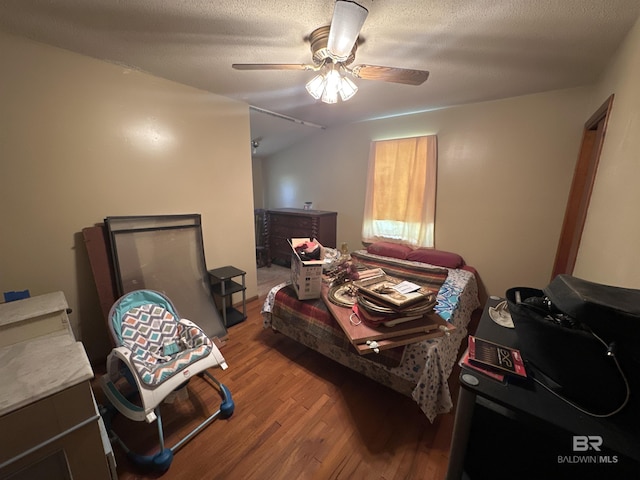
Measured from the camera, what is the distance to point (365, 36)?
1492 millimetres

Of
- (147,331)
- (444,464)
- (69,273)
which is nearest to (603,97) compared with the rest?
(444,464)

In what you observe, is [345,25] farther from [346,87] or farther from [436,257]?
[436,257]

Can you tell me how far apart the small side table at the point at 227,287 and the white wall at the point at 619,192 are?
2.68 m

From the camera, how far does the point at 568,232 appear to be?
2252 mm

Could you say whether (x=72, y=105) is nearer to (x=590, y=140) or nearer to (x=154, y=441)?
(x=154, y=441)

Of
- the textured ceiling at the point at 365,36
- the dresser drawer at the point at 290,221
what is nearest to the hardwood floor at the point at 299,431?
the dresser drawer at the point at 290,221

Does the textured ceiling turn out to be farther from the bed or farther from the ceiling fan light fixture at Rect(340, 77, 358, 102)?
the bed

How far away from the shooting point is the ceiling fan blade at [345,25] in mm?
983

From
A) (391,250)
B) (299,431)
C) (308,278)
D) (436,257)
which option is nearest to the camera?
(299,431)

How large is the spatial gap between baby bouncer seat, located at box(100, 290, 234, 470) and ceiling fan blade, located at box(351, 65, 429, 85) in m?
1.95

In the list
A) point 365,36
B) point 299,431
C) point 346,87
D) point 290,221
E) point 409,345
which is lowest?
point 299,431

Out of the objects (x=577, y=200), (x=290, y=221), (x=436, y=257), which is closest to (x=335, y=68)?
(x=436, y=257)

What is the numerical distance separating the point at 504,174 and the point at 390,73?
1956mm

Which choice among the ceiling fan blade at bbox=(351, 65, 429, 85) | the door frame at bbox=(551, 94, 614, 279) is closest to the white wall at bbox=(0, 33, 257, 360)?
the ceiling fan blade at bbox=(351, 65, 429, 85)
